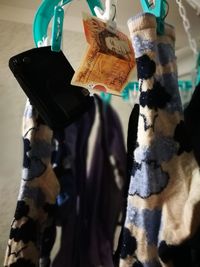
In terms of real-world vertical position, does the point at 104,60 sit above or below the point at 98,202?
above

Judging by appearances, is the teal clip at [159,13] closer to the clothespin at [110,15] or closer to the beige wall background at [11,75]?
the clothespin at [110,15]

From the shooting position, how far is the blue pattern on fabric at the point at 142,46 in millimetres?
315

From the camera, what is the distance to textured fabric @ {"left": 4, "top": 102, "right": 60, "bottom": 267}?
415mm

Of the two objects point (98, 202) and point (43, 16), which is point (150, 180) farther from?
point (43, 16)

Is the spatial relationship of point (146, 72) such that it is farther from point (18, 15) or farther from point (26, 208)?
point (18, 15)

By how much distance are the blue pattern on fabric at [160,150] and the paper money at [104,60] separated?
Result: 121 millimetres

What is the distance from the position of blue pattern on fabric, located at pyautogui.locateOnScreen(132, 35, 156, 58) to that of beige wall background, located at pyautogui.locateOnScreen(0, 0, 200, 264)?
1.20 ft

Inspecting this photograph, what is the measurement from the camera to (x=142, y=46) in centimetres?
32

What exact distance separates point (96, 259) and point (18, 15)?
2.39ft

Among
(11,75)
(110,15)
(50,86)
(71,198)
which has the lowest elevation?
(71,198)

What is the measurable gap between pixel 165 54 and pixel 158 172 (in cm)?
16

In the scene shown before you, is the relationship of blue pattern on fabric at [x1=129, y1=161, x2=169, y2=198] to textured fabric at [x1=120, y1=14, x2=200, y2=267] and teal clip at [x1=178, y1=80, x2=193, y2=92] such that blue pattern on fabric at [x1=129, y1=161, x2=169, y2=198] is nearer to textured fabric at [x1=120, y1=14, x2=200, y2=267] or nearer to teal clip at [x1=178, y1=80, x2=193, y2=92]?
textured fabric at [x1=120, y1=14, x2=200, y2=267]

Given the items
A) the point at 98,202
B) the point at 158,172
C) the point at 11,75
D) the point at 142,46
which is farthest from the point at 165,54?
the point at 11,75

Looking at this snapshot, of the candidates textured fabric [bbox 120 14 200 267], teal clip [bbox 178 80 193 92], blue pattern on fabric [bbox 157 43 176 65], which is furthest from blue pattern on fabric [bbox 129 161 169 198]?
teal clip [bbox 178 80 193 92]
